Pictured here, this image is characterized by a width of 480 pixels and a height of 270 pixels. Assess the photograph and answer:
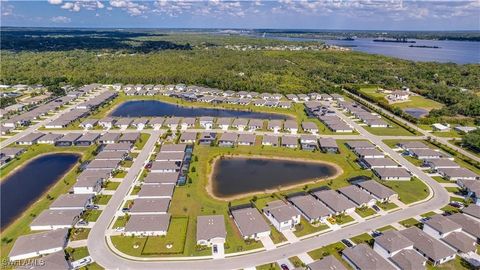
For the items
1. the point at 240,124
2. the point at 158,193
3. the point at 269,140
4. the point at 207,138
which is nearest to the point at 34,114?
the point at 207,138

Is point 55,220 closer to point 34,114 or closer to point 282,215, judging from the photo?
point 282,215

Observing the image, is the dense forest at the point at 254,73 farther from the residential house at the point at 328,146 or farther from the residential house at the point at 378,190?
the residential house at the point at 378,190

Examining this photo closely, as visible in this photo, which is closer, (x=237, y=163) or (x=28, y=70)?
(x=237, y=163)

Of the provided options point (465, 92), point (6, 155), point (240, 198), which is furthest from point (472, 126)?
point (6, 155)

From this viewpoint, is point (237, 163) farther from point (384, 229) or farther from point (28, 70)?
point (28, 70)

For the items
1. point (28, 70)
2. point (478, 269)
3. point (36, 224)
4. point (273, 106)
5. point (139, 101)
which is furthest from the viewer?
point (28, 70)

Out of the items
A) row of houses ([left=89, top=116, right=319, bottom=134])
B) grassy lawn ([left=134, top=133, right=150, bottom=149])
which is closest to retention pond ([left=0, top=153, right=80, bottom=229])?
grassy lawn ([left=134, top=133, right=150, bottom=149])
